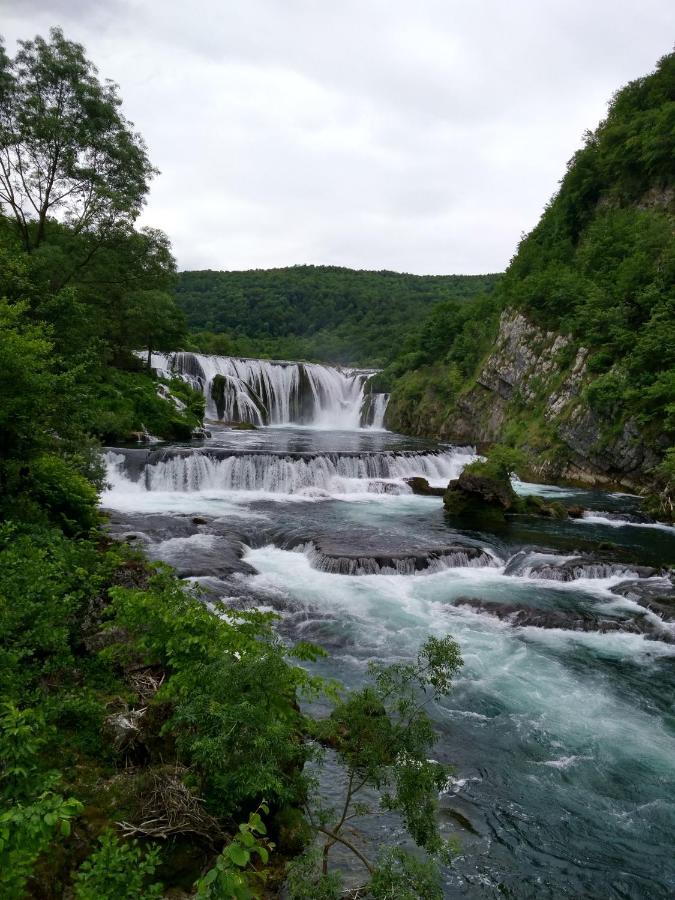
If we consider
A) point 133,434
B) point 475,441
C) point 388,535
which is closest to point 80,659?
point 388,535

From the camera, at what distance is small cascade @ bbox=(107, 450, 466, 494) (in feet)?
70.8

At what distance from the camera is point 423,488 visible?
24078mm

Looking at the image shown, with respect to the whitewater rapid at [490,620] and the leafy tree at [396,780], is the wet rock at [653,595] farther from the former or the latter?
the leafy tree at [396,780]

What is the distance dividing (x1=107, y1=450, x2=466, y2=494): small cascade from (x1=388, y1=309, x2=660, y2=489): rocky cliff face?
870 centimetres

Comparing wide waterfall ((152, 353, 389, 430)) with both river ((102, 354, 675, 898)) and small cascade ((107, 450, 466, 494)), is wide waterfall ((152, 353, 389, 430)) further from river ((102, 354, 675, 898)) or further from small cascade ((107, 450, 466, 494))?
river ((102, 354, 675, 898))

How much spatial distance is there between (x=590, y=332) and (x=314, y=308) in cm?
8582

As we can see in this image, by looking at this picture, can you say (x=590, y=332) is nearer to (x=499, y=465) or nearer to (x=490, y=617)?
(x=499, y=465)


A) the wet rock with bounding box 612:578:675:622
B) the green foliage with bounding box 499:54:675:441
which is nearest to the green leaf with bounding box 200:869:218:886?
the wet rock with bounding box 612:578:675:622

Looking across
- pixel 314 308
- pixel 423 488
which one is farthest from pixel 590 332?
pixel 314 308

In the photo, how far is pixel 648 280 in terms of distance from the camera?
2547 centimetres

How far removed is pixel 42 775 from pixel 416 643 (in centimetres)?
813

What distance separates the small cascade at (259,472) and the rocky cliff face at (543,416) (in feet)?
28.6

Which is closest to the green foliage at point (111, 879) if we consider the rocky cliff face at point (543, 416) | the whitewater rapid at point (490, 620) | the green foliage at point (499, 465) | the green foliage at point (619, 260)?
the whitewater rapid at point (490, 620)

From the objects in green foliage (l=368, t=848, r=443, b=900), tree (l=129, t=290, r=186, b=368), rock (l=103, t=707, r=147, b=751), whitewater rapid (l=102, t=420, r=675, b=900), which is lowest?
whitewater rapid (l=102, t=420, r=675, b=900)
